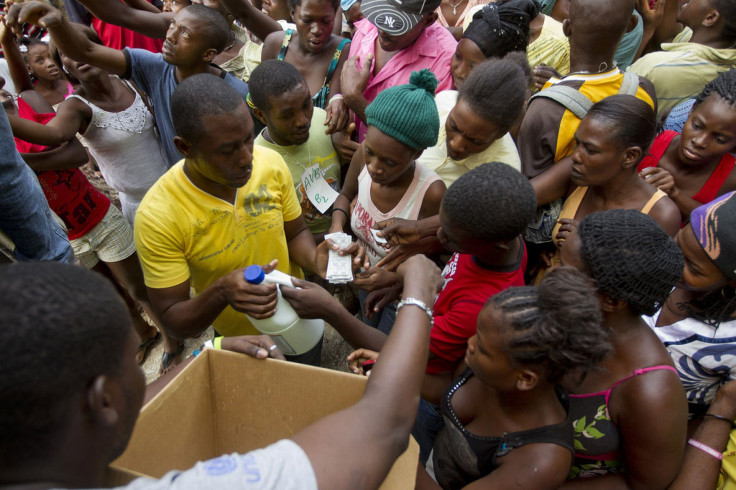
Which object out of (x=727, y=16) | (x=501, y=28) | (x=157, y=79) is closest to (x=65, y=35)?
(x=157, y=79)

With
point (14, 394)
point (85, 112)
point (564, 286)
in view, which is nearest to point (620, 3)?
point (564, 286)

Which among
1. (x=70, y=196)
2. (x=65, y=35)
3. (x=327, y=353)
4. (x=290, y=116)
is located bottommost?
(x=327, y=353)

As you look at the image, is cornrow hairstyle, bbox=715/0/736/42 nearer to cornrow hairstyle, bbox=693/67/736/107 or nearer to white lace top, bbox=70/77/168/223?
cornrow hairstyle, bbox=693/67/736/107

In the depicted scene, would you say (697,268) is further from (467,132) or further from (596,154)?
(467,132)

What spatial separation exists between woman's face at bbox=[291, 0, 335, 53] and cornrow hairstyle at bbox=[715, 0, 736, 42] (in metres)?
2.69

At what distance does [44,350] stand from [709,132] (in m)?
2.89

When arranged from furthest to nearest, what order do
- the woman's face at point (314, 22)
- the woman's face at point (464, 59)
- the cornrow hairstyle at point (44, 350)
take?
the woman's face at point (314, 22) → the woman's face at point (464, 59) → the cornrow hairstyle at point (44, 350)

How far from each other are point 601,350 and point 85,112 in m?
3.43

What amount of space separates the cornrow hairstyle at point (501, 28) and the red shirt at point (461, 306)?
5.08ft

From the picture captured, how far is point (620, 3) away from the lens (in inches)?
97.4

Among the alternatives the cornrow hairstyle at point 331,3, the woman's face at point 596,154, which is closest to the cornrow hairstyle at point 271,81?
the cornrow hairstyle at point 331,3

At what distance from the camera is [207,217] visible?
2047 millimetres

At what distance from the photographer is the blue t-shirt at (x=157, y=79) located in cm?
314

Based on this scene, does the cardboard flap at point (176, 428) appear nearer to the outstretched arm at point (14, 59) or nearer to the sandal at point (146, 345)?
the sandal at point (146, 345)
